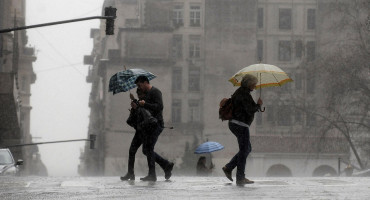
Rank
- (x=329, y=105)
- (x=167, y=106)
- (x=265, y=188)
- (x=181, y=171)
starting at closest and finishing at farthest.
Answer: (x=265, y=188) → (x=329, y=105) → (x=181, y=171) → (x=167, y=106)

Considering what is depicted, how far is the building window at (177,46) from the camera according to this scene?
92188 mm

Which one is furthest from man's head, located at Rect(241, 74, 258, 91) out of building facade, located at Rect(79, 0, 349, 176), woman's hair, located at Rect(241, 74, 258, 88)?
building facade, located at Rect(79, 0, 349, 176)

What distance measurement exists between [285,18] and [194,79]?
10.9m

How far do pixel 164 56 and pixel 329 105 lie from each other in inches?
1556

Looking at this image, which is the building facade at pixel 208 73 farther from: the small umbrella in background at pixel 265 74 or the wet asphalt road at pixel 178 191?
the wet asphalt road at pixel 178 191

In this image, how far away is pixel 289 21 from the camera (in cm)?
9469

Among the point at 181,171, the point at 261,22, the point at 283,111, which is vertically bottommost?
the point at 181,171

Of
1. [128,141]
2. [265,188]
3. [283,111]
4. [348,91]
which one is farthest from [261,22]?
[265,188]

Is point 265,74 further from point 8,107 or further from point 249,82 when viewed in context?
point 8,107

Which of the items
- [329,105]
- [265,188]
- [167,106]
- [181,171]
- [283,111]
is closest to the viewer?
[265,188]

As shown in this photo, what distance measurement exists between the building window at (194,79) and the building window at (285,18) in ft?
31.8

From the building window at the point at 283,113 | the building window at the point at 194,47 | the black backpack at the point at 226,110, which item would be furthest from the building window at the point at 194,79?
the black backpack at the point at 226,110

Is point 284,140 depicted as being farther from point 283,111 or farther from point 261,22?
point 283,111

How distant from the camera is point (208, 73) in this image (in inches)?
3529
